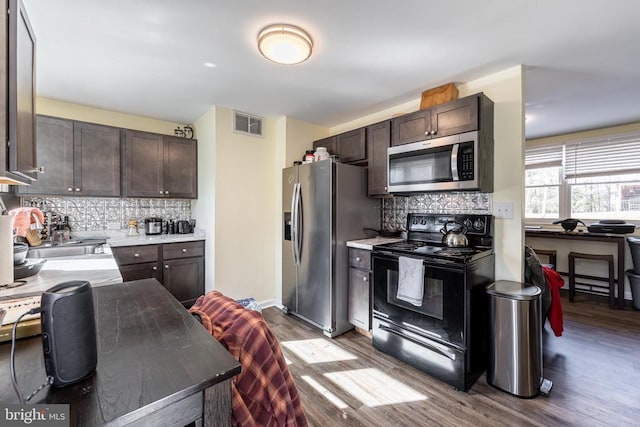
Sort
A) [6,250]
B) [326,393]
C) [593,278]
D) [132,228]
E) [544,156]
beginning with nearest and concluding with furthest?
[6,250], [326,393], [132,228], [593,278], [544,156]

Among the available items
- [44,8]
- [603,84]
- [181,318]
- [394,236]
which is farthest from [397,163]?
[44,8]

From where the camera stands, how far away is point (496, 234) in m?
2.40

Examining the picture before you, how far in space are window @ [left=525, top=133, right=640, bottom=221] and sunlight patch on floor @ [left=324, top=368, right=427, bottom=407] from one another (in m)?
4.13

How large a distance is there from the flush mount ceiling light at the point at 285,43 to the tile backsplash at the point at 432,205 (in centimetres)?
183

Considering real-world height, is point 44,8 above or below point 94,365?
above

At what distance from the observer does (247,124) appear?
3449mm

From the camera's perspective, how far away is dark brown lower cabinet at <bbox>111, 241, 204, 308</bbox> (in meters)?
2.94

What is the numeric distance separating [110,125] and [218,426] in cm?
378

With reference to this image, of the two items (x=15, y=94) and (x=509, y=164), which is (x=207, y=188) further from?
(x=509, y=164)

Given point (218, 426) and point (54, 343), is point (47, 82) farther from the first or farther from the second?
point (218, 426)

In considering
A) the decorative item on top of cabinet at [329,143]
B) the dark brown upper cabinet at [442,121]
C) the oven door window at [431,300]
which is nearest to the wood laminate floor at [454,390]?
the oven door window at [431,300]

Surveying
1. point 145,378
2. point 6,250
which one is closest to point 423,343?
point 145,378

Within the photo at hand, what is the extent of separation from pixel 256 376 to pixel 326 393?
1401 millimetres

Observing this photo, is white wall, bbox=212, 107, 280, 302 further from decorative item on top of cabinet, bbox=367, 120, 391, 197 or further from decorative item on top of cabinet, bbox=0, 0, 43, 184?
decorative item on top of cabinet, bbox=0, 0, 43, 184
